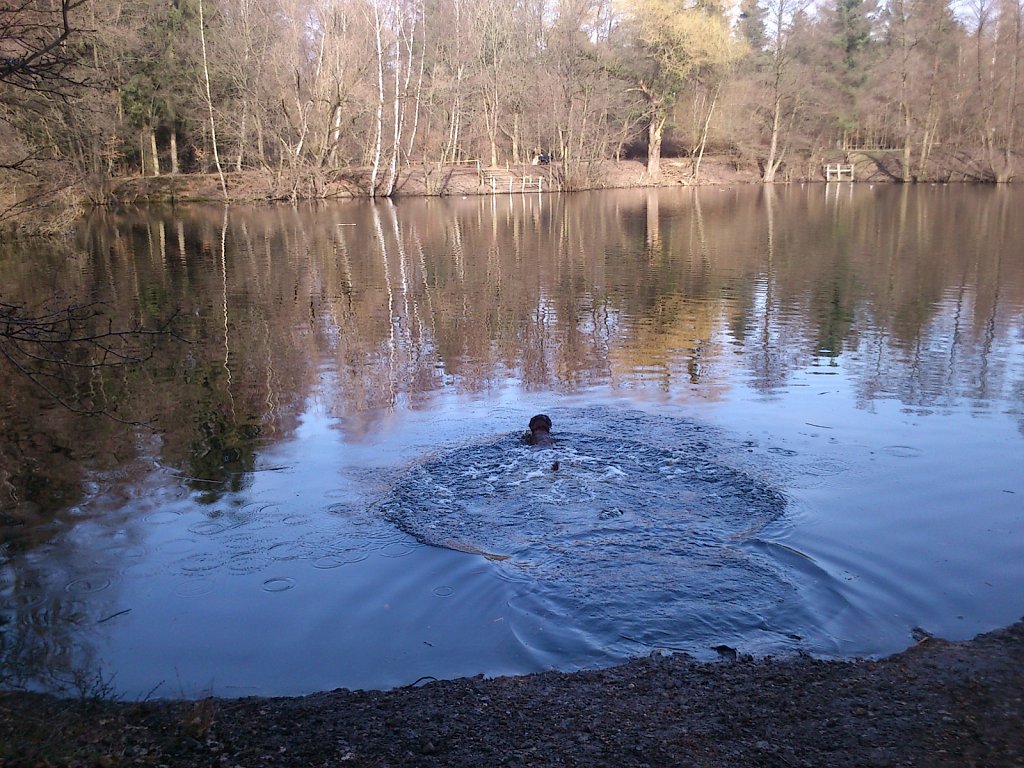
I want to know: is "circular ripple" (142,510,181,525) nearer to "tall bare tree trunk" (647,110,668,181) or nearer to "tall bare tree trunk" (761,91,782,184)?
"tall bare tree trunk" (647,110,668,181)

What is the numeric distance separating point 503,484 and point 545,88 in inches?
2199

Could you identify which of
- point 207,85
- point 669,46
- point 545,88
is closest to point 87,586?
point 207,85

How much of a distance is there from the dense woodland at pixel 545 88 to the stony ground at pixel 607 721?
1667 inches

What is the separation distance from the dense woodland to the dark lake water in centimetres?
3390

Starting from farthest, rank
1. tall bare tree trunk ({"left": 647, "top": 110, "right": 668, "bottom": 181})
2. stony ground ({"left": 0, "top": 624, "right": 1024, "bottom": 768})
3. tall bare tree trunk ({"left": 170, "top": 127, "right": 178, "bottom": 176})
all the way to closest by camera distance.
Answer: tall bare tree trunk ({"left": 647, "top": 110, "right": 668, "bottom": 181}) → tall bare tree trunk ({"left": 170, "top": 127, "right": 178, "bottom": 176}) → stony ground ({"left": 0, "top": 624, "right": 1024, "bottom": 768})

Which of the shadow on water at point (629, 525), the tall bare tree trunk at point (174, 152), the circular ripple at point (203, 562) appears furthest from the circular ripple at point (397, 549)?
the tall bare tree trunk at point (174, 152)

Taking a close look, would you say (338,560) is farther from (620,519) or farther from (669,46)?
(669,46)

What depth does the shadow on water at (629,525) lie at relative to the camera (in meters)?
5.89

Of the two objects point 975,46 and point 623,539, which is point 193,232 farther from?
point 975,46

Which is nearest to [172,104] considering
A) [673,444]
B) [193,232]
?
[193,232]

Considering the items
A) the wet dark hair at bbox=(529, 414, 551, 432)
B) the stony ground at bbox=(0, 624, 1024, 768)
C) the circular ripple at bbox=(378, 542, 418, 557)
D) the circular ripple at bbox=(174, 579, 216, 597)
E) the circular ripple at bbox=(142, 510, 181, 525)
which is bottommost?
the circular ripple at bbox=(174, 579, 216, 597)

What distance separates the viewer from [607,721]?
4.40 meters

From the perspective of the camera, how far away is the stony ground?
4012 mm

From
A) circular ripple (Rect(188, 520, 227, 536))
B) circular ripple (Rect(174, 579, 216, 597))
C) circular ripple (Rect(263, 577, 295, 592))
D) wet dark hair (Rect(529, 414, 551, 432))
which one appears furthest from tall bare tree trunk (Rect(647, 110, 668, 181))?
circular ripple (Rect(174, 579, 216, 597))
